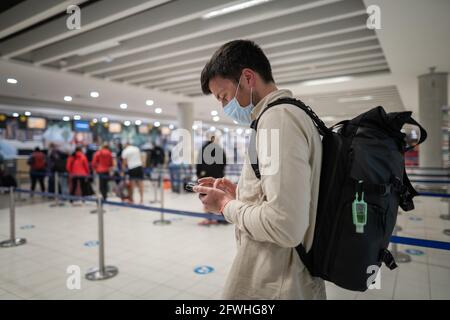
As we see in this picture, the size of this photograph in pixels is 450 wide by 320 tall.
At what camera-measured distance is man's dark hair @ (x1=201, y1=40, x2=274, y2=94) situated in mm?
1068

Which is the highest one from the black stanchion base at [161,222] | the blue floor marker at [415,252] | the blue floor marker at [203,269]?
the black stanchion base at [161,222]

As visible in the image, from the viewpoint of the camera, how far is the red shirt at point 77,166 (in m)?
8.66

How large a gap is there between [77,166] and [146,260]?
226 inches

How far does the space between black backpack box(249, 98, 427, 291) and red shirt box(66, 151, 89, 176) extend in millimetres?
8861

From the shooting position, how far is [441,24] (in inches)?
183

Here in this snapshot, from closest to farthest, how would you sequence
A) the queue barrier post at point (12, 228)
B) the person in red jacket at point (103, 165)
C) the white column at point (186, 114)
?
the queue barrier post at point (12, 228), the person in red jacket at point (103, 165), the white column at point (186, 114)

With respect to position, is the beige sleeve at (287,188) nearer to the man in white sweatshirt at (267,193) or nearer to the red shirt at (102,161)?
the man in white sweatshirt at (267,193)

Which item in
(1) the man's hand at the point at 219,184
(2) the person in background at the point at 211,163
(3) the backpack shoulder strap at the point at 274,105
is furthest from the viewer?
(2) the person in background at the point at 211,163

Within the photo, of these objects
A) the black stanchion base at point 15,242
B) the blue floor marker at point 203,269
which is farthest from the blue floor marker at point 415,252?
the black stanchion base at point 15,242

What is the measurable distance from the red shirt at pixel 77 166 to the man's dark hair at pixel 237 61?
865cm

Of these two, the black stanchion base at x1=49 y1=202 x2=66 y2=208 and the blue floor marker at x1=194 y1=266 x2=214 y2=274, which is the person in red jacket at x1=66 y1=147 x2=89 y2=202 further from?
the blue floor marker at x1=194 y1=266 x2=214 y2=274

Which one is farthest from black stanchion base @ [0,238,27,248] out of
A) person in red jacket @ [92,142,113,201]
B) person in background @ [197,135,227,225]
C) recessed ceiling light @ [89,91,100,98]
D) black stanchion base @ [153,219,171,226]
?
recessed ceiling light @ [89,91,100,98]

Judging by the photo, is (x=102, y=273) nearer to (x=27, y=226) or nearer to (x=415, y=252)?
(x=27, y=226)
